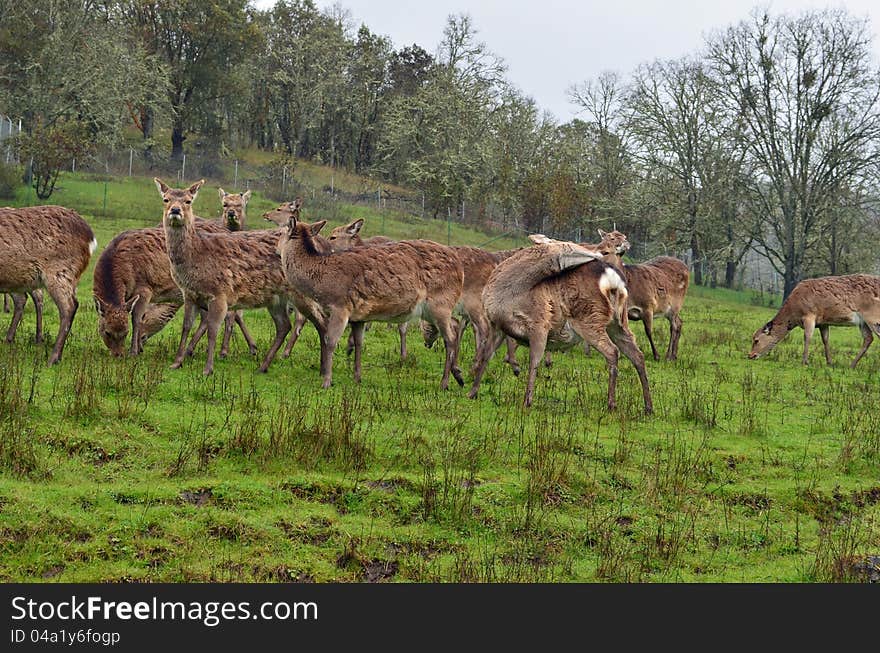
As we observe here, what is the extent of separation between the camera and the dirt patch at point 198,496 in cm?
718

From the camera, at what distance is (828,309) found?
18.9 m

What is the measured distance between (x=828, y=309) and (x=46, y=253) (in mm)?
14558

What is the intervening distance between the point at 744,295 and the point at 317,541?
43.5 m

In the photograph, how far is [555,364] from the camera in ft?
50.3

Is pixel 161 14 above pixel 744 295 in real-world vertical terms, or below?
above

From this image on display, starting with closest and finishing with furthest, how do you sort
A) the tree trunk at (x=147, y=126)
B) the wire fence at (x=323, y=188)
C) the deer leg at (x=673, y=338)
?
the deer leg at (x=673, y=338), the wire fence at (x=323, y=188), the tree trunk at (x=147, y=126)

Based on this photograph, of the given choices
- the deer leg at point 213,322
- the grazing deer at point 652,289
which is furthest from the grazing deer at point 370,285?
the grazing deer at point 652,289

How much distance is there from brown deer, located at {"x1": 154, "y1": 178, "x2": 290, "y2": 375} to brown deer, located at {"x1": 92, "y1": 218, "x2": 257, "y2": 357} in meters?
0.77

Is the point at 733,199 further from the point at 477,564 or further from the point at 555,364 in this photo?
the point at 477,564

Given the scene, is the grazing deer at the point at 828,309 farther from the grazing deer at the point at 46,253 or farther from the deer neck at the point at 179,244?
the grazing deer at the point at 46,253

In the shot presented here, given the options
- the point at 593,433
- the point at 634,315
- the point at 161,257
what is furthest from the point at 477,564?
the point at 634,315

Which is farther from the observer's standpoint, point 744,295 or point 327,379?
point 744,295

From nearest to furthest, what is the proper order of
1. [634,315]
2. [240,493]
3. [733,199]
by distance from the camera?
[240,493], [634,315], [733,199]

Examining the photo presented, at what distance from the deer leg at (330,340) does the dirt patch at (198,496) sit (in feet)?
13.9
